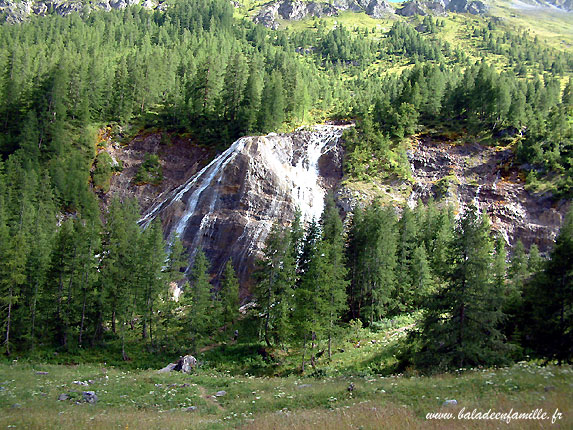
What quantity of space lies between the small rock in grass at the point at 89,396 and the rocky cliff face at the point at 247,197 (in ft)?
95.0

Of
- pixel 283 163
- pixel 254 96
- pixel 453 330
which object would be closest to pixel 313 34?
pixel 254 96

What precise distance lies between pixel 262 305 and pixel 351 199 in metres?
23.5

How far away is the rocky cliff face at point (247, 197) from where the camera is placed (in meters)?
50.8

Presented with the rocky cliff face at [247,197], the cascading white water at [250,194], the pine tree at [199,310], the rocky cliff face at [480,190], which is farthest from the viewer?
the rocky cliff face at [480,190]

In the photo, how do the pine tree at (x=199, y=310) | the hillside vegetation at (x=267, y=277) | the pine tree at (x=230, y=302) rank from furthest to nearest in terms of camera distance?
the pine tree at (x=230, y=302)
the pine tree at (x=199, y=310)
the hillside vegetation at (x=267, y=277)

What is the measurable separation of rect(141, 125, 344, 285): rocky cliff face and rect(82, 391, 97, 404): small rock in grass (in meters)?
28.9

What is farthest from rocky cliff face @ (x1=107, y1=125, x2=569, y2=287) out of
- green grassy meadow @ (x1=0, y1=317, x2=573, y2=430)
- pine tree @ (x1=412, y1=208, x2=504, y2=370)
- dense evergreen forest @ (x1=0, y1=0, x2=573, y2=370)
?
pine tree @ (x1=412, y1=208, x2=504, y2=370)

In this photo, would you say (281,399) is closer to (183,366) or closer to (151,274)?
(183,366)

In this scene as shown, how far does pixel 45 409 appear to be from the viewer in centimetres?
1642

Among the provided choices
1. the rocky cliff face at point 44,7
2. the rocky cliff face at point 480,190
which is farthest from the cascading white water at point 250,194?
the rocky cliff face at point 44,7

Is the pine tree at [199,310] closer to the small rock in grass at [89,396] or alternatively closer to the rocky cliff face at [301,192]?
the rocky cliff face at [301,192]

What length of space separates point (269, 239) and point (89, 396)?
69.0 feet

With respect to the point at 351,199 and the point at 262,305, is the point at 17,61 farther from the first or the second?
the point at 262,305

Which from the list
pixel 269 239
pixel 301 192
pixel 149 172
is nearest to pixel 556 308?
pixel 269 239
